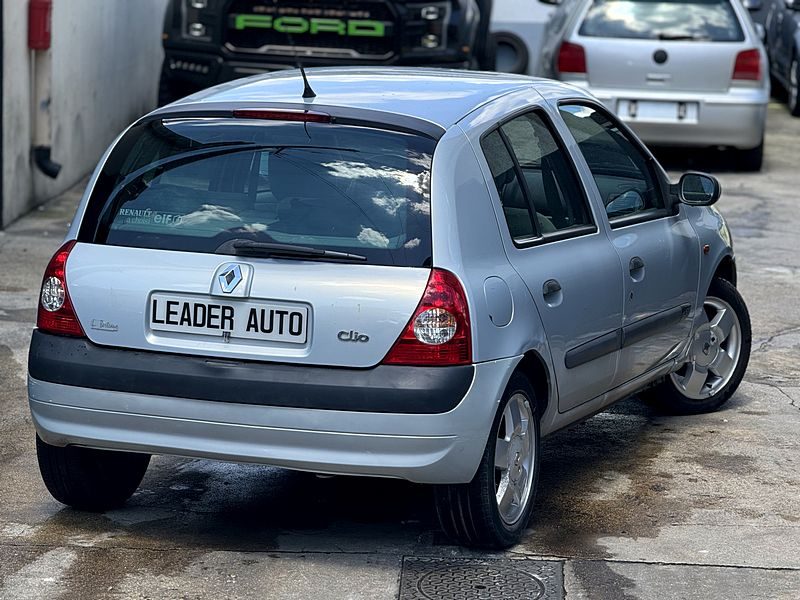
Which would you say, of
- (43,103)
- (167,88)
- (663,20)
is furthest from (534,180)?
(663,20)

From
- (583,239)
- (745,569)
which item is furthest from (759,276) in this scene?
(745,569)

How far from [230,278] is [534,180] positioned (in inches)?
49.2

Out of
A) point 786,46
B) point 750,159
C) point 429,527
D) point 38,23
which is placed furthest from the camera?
point 786,46

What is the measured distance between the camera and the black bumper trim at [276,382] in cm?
482

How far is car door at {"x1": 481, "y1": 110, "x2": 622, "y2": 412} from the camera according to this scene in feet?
17.6

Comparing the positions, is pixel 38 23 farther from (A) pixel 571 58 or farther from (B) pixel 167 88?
(A) pixel 571 58

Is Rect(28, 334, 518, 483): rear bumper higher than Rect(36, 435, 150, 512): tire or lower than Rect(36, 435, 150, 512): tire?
higher

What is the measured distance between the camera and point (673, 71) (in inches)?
550

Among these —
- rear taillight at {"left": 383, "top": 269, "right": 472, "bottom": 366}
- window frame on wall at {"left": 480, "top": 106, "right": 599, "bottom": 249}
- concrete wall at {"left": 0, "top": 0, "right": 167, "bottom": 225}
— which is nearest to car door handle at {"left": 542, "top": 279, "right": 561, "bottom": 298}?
window frame on wall at {"left": 480, "top": 106, "right": 599, "bottom": 249}

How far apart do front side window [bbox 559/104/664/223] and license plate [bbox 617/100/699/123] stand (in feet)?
24.4

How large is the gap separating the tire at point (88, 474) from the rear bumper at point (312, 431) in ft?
1.37

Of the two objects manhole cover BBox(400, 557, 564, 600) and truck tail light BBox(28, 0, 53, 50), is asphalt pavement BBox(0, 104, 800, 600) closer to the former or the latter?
manhole cover BBox(400, 557, 564, 600)

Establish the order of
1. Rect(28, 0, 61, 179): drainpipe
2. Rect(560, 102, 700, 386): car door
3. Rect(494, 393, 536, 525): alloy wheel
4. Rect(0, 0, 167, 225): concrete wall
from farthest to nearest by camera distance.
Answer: Rect(28, 0, 61, 179): drainpipe → Rect(0, 0, 167, 225): concrete wall → Rect(560, 102, 700, 386): car door → Rect(494, 393, 536, 525): alloy wheel

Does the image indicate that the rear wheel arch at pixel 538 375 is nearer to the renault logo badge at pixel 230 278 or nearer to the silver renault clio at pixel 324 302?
the silver renault clio at pixel 324 302
